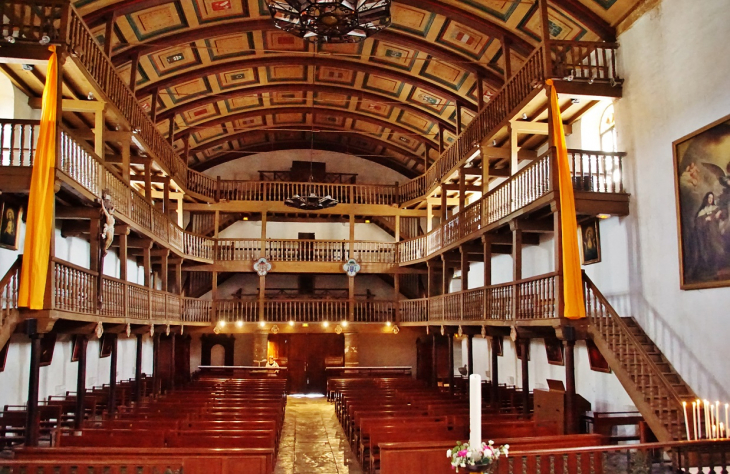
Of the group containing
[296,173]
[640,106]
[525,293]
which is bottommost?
[525,293]

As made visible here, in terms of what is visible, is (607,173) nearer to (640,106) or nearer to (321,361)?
(640,106)

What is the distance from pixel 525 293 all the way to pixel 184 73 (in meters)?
13.8

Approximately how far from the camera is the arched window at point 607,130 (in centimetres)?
1521

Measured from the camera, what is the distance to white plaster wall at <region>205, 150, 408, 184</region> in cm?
3019

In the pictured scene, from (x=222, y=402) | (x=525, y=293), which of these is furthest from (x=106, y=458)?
(x=525, y=293)

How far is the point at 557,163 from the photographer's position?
495 inches

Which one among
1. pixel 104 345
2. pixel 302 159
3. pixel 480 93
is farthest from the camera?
pixel 302 159

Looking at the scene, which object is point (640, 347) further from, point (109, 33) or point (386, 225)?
point (386, 225)

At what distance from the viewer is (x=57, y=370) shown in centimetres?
1788

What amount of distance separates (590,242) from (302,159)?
18.1 metres

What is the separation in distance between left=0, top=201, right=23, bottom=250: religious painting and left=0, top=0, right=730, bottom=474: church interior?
7 cm

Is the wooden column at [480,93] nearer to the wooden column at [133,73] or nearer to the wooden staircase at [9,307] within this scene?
the wooden column at [133,73]

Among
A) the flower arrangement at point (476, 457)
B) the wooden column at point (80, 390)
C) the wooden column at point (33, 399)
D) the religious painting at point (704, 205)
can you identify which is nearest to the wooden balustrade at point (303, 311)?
the wooden column at point (80, 390)

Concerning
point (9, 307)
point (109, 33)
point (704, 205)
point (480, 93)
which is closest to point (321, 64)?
point (480, 93)
